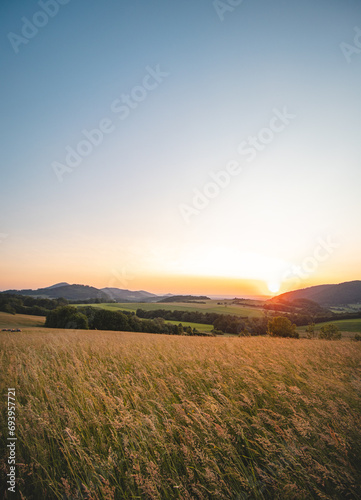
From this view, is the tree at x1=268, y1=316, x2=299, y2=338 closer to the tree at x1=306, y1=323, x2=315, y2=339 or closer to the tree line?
the tree at x1=306, y1=323, x2=315, y2=339

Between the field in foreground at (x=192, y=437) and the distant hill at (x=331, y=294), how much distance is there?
106 metres

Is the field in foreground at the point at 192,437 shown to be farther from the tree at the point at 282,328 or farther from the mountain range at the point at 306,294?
the mountain range at the point at 306,294

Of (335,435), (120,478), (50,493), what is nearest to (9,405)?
(50,493)

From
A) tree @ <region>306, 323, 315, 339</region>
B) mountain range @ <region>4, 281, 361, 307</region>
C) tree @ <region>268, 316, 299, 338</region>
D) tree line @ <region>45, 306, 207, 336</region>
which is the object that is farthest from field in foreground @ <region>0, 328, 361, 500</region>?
mountain range @ <region>4, 281, 361, 307</region>

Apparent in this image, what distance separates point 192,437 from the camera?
8.15 feet

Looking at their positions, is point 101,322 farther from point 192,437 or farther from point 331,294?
point 331,294

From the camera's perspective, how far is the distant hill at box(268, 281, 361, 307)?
10398cm

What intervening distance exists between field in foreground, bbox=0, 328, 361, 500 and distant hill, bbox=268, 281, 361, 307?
106 meters

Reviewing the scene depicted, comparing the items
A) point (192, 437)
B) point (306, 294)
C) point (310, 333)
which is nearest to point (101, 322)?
point (310, 333)

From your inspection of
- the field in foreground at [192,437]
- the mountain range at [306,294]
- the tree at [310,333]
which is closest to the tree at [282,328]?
the tree at [310,333]

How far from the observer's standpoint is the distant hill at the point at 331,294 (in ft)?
341

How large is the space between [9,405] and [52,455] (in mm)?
1500

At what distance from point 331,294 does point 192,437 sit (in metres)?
134

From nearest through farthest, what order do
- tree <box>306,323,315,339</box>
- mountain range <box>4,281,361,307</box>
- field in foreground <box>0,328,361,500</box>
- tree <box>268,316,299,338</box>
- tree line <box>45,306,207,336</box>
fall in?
field in foreground <box>0,328,361,500</box>, tree <box>306,323,315,339</box>, tree <box>268,316,299,338</box>, tree line <box>45,306,207,336</box>, mountain range <box>4,281,361,307</box>
